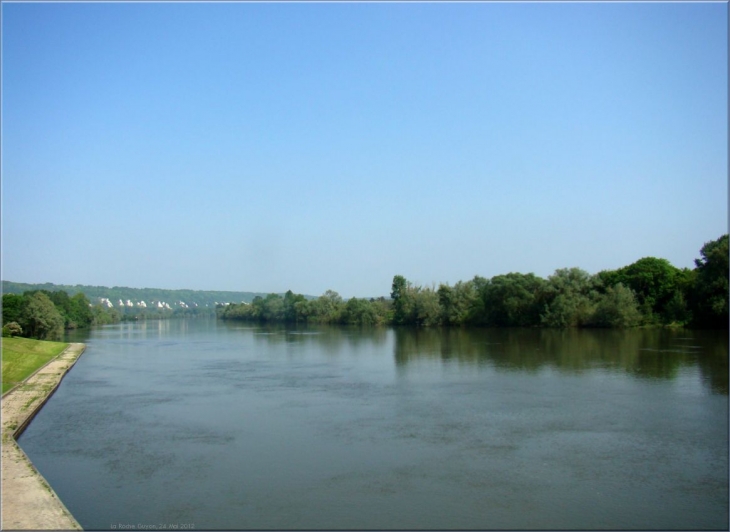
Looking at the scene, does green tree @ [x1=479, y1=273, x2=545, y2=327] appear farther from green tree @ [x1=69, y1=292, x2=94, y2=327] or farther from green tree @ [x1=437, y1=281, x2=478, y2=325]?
green tree @ [x1=69, y1=292, x2=94, y2=327]

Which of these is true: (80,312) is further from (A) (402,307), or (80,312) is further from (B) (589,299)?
(B) (589,299)

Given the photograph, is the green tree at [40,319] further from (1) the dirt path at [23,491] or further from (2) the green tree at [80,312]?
(1) the dirt path at [23,491]

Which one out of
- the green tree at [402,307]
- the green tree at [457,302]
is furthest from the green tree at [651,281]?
the green tree at [402,307]

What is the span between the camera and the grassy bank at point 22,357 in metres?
25.4

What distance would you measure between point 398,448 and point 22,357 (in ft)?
83.7

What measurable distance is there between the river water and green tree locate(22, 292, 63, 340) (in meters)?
27.3

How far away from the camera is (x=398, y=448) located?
14.2 m

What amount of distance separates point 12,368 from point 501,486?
80.1 feet

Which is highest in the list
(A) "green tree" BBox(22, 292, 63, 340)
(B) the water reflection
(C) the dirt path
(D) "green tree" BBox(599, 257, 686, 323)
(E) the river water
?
(D) "green tree" BBox(599, 257, 686, 323)

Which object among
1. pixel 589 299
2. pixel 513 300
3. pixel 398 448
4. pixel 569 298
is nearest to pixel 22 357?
Result: pixel 398 448

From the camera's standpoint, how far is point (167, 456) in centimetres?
1391

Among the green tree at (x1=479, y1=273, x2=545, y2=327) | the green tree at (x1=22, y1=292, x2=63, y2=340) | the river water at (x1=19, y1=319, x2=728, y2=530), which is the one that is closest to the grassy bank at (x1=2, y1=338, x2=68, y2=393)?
the river water at (x1=19, y1=319, x2=728, y2=530)

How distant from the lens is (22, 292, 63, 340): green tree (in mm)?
51222

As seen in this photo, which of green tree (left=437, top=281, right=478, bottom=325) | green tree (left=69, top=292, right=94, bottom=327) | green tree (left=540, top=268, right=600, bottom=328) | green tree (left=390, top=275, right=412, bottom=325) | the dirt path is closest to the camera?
the dirt path
